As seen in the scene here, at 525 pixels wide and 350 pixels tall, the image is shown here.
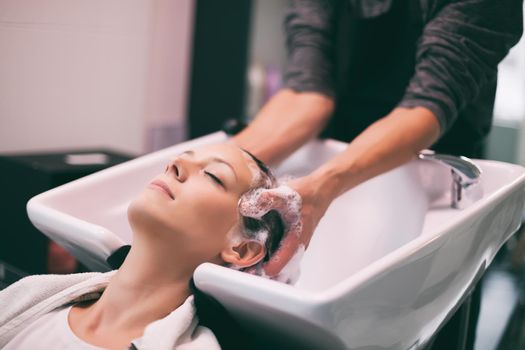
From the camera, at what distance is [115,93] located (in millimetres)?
2277

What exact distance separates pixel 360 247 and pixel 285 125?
31cm

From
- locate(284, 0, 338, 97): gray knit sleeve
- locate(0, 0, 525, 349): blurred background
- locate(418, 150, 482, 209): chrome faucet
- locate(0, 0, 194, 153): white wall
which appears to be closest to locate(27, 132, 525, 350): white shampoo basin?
locate(418, 150, 482, 209): chrome faucet

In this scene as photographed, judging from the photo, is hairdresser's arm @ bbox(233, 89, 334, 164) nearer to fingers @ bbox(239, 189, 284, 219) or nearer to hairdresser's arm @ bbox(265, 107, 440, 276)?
hairdresser's arm @ bbox(265, 107, 440, 276)

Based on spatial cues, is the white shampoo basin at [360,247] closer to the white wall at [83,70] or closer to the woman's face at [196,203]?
the woman's face at [196,203]

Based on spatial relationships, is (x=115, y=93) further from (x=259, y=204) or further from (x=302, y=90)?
(x=259, y=204)

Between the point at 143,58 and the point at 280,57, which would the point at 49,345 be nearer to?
the point at 143,58

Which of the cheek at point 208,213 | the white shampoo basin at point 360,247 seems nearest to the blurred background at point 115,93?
the white shampoo basin at point 360,247

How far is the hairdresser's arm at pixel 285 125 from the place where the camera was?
143cm

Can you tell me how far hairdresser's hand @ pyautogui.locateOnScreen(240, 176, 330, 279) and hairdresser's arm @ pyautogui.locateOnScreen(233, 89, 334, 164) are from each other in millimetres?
335

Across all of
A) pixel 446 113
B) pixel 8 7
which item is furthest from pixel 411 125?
pixel 8 7

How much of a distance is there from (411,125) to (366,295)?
0.54m

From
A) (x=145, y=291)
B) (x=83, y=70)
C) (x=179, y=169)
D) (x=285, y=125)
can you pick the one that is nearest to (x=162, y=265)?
(x=145, y=291)

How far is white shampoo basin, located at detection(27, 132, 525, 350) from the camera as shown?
0.85 meters

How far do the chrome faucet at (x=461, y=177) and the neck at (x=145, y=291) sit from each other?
565mm
